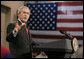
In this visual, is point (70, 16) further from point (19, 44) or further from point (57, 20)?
point (19, 44)

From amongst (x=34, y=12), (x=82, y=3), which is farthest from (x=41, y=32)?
(x=82, y=3)

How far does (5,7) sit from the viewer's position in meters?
4.39

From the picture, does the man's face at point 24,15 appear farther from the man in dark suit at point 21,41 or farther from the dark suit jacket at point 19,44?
the dark suit jacket at point 19,44

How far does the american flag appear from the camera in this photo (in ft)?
15.1

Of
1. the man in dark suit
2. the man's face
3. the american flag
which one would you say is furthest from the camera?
the american flag

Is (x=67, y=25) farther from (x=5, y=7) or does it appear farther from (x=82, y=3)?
(x=5, y=7)

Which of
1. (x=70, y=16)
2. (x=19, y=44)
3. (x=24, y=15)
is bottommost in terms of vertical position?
(x=19, y=44)

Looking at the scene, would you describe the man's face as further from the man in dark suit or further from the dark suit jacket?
the dark suit jacket

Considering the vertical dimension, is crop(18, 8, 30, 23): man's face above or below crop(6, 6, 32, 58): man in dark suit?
above

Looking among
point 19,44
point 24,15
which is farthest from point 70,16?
point 19,44

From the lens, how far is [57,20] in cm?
468

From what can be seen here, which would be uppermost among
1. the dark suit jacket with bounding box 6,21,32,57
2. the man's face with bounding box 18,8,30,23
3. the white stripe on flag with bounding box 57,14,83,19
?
the white stripe on flag with bounding box 57,14,83,19

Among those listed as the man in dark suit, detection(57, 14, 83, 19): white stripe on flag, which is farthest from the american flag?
the man in dark suit

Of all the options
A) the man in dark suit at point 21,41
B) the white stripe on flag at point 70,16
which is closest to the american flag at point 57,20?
the white stripe on flag at point 70,16
